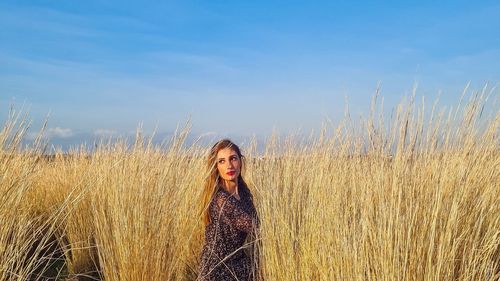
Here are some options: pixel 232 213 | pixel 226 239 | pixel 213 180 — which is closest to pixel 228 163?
pixel 213 180

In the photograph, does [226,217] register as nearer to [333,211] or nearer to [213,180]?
[213,180]

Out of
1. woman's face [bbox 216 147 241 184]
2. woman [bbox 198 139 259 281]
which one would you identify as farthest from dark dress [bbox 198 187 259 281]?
woman's face [bbox 216 147 241 184]

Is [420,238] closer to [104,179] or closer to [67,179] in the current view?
[104,179]

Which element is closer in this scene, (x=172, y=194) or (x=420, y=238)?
(x=420, y=238)

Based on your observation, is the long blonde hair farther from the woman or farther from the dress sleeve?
the dress sleeve

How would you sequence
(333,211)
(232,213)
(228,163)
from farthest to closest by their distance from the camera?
1. (228,163)
2. (232,213)
3. (333,211)

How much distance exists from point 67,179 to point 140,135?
2.84 meters

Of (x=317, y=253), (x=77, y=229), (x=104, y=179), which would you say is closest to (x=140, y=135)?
(x=104, y=179)

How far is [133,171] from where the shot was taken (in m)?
3.62

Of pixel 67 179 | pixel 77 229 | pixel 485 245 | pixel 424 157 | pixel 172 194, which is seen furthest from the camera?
pixel 67 179

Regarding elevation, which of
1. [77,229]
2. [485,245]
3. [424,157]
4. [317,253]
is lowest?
[77,229]

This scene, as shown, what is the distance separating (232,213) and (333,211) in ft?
3.50

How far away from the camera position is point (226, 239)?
3.45 m

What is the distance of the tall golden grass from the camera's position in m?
2.09
